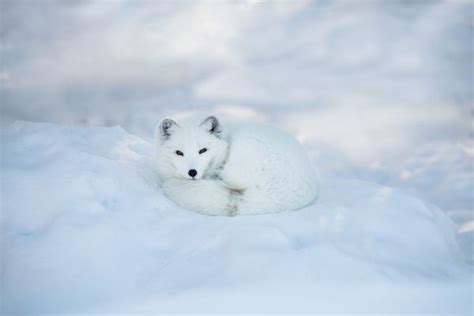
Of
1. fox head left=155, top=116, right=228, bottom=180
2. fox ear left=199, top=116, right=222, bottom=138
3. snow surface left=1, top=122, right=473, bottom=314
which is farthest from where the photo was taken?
fox ear left=199, top=116, right=222, bottom=138

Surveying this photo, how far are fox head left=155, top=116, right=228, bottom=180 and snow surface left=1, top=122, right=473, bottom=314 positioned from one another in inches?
10.1


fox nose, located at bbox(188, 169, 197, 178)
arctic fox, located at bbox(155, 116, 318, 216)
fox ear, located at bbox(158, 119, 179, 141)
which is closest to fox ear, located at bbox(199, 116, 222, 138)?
arctic fox, located at bbox(155, 116, 318, 216)

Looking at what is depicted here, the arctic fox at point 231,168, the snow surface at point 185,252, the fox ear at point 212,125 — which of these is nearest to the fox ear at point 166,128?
the arctic fox at point 231,168

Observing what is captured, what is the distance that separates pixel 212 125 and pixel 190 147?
0.30 metres

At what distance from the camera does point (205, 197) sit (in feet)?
10.4

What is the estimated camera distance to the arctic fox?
3201 mm

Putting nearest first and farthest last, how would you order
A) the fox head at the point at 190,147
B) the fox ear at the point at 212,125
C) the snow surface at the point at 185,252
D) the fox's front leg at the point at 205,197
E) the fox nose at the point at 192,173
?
the snow surface at the point at 185,252 < the fox's front leg at the point at 205,197 < the fox nose at the point at 192,173 < the fox head at the point at 190,147 < the fox ear at the point at 212,125

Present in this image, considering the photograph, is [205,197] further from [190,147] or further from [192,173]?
[190,147]

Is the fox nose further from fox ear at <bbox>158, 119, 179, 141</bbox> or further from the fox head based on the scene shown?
fox ear at <bbox>158, 119, 179, 141</bbox>

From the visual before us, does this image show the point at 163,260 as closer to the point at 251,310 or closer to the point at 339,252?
the point at 251,310

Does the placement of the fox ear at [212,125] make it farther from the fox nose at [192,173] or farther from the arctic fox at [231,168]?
the fox nose at [192,173]

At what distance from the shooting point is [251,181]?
10.7ft

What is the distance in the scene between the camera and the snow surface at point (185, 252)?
7.60 ft

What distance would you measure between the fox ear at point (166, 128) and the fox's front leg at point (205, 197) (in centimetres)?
52
